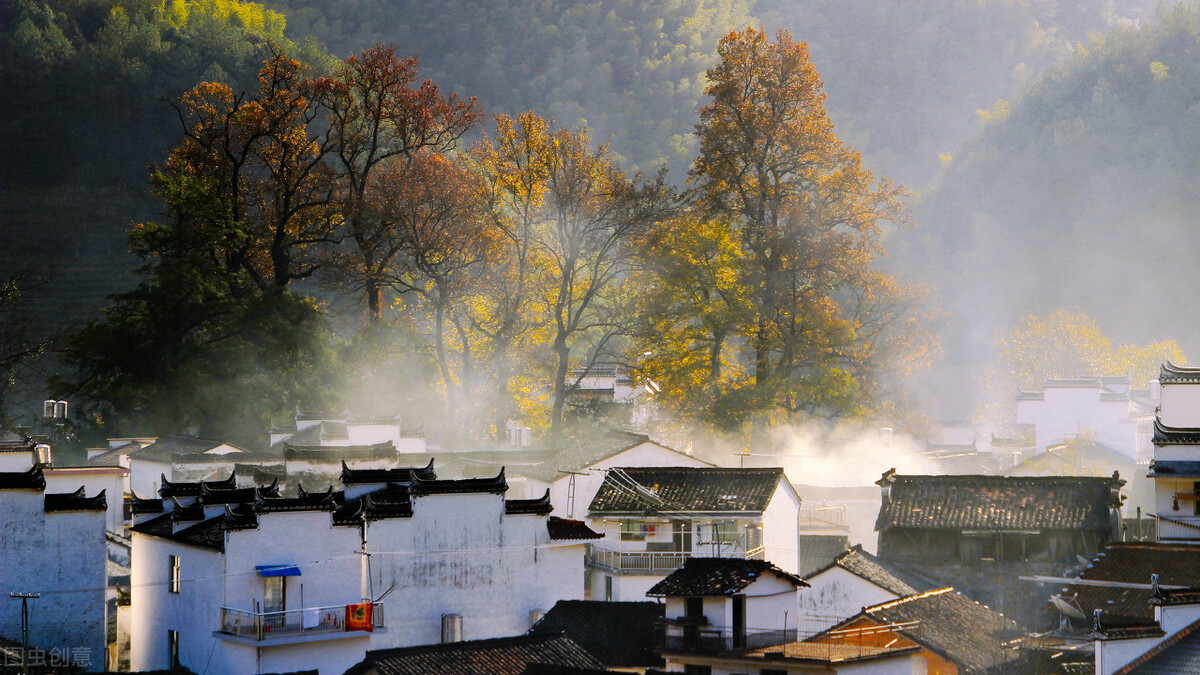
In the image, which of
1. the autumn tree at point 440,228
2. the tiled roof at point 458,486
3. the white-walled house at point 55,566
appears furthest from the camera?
the autumn tree at point 440,228

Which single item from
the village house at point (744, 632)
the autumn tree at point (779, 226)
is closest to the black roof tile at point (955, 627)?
the village house at point (744, 632)

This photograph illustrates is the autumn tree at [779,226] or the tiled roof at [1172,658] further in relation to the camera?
the autumn tree at [779,226]

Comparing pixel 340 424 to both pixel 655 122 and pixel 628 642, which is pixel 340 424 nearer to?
pixel 628 642

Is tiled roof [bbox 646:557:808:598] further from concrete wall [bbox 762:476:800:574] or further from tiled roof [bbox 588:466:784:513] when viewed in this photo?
concrete wall [bbox 762:476:800:574]

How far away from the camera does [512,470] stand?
39031 mm

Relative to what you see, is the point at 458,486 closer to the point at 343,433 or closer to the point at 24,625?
the point at 24,625

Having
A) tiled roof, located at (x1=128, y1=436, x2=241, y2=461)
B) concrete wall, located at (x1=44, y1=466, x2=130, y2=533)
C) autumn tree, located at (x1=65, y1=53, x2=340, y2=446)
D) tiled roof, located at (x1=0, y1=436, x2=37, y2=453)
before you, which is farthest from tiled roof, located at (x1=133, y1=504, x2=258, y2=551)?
autumn tree, located at (x1=65, y1=53, x2=340, y2=446)

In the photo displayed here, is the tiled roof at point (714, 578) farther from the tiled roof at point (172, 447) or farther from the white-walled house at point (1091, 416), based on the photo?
the white-walled house at point (1091, 416)

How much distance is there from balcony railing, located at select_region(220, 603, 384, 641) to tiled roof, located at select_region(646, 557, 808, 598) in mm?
6302

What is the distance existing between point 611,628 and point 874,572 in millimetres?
8295

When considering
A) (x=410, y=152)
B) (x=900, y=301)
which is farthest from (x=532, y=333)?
(x=900, y=301)

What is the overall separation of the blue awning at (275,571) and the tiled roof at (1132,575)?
52.2 feet

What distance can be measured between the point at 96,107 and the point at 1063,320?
58.9 m

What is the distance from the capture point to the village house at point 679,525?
3506 centimetres
